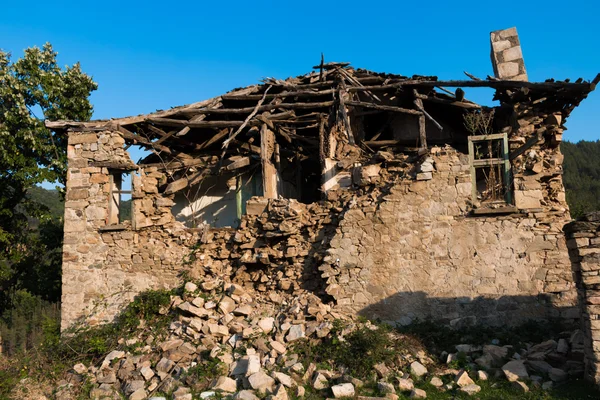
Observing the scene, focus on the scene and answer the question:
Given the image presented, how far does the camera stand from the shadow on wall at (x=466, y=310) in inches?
324

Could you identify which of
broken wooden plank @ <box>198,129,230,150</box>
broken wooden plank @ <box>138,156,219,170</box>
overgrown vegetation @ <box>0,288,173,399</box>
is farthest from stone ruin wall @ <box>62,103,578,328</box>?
broken wooden plank @ <box>198,129,230,150</box>

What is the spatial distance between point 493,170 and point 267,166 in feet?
15.6

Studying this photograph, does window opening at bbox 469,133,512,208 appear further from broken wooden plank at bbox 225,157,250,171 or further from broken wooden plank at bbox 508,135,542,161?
broken wooden plank at bbox 225,157,250,171

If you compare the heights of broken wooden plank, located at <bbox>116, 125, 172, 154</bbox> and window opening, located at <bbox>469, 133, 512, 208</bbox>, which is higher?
broken wooden plank, located at <bbox>116, 125, 172, 154</bbox>

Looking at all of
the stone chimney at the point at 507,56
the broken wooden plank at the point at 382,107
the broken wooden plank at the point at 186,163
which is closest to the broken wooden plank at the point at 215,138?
the broken wooden plank at the point at 186,163

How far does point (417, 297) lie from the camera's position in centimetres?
857

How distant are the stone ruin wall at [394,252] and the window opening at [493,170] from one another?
0.19 meters

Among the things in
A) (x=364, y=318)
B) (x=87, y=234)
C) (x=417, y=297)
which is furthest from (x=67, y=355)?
(x=417, y=297)

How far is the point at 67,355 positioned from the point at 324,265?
4.84 meters

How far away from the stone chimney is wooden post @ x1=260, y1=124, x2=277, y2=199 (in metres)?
5.22

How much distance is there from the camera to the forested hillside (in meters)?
30.4

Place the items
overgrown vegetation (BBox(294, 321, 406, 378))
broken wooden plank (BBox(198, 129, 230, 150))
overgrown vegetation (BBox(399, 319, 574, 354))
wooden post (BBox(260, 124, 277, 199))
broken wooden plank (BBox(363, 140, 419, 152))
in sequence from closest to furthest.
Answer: overgrown vegetation (BBox(294, 321, 406, 378))
overgrown vegetation (BBox(399, 319, 574, 354))
wooden post (BBox(260, 124, 277, 199))
broken wooden plank (BBox(363, 140, 419, 152))
broken wooden plank (BBox(198, 129, 230, 150))

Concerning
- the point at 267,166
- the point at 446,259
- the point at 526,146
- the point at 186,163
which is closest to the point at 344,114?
the point at 267,166

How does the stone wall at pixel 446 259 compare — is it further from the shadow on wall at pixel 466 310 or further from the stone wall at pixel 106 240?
the stone wall at pixel 106 240
